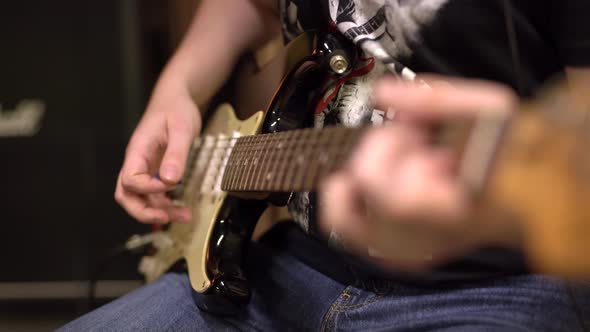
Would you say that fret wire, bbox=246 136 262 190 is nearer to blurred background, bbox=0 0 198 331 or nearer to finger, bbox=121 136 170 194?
finger, bbox=121 136 170 194

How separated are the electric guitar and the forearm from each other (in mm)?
63

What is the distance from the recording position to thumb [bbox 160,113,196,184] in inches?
26.9

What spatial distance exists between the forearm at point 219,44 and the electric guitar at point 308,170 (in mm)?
63

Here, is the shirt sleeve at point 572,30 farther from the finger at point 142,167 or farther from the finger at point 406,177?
the finger at point 142,167

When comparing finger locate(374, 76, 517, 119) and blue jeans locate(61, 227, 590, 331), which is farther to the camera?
blue jeans locate(61, 227, 590, 331)

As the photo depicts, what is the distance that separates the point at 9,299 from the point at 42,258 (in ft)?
0.46

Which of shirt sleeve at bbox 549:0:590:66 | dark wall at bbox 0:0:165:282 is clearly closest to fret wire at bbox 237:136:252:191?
shirt sleeve at bbox 549:0:590:66

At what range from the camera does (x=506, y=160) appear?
0.28 m

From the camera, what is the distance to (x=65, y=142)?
131cm

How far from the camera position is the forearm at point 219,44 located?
0.85 m

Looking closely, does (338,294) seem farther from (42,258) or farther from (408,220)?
(42,258)

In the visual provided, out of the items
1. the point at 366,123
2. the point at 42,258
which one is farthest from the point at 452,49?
the point at 42,258

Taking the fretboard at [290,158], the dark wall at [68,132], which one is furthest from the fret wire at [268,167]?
the dark wall at [68,132]

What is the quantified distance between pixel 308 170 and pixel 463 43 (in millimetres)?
257
